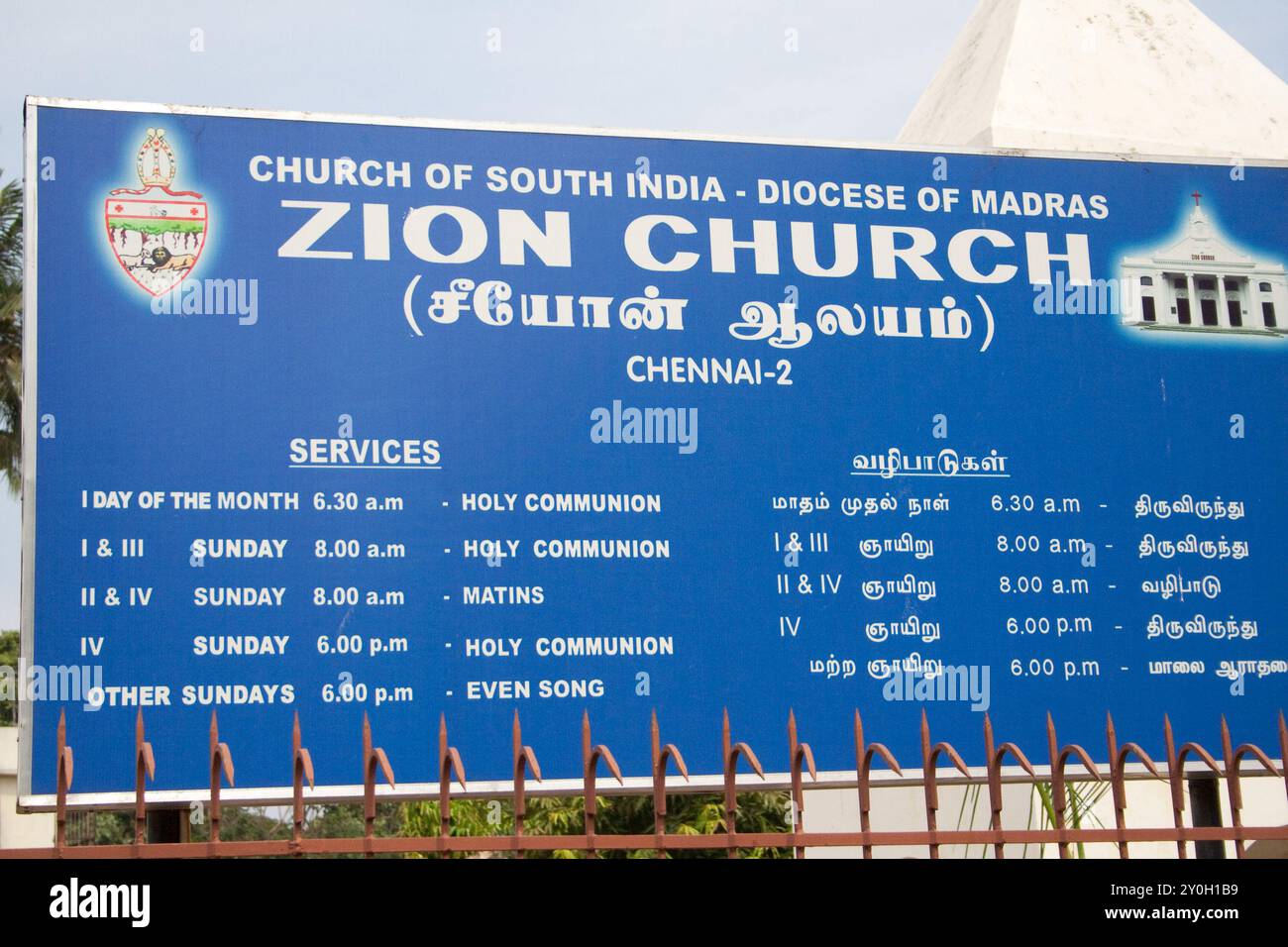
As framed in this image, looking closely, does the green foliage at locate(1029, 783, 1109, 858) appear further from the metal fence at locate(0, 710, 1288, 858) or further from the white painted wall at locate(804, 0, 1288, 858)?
the metal fence at locate(0, 710, 1288, 858)

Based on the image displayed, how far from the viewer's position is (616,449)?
6258 mm

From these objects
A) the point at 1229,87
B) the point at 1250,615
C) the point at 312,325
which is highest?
the point at 1229,87

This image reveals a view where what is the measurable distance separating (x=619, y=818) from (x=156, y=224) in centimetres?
1503

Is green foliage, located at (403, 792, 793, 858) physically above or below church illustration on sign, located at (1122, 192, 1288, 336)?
below

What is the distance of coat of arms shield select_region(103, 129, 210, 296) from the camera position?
6.00 meters

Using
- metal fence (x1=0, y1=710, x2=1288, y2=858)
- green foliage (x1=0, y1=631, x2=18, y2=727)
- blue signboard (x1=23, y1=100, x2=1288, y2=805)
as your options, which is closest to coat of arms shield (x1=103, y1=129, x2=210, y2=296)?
blue signboard (x1=23, y1=100, x2=1288, y2=805)

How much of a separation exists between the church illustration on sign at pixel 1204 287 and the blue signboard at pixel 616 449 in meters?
0.02

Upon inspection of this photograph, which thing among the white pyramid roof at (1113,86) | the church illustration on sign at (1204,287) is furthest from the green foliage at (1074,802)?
the white pyramid roof at (1113,86)

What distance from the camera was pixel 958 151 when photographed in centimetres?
698

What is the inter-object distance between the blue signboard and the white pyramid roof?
1600 millimetres
